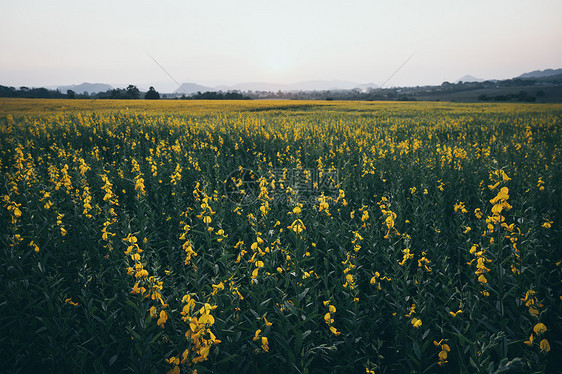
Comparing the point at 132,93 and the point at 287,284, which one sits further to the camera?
the point at 132,93

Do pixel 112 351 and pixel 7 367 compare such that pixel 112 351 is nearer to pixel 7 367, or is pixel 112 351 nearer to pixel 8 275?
pixel 7 367

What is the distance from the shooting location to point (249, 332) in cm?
245

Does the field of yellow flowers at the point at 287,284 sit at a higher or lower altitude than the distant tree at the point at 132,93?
lower

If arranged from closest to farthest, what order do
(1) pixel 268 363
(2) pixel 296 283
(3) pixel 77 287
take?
(1) pixel 268 363 < (2) pixel 296 283 < (3) pixel 77 287

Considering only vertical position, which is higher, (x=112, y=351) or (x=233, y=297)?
(x=233, y=297)

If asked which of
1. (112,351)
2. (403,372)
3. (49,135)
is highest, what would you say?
(49,135)

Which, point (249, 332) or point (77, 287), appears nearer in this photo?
point (249, 332)

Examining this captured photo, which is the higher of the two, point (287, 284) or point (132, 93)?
point (132, 93)

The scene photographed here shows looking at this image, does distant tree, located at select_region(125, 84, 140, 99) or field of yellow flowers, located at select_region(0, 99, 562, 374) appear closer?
field of yellow flowers, located at select_region(0, 99, 562, 374)

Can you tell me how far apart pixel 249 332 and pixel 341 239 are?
5.30 feet

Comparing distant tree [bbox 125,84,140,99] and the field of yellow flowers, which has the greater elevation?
distant tree [bbox 125,84,140,99]

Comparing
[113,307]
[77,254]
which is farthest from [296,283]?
[77,254]

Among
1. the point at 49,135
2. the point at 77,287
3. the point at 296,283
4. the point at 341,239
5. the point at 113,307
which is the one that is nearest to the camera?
the point at 296,283

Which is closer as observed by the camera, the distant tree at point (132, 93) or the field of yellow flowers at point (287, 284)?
the field of yellow flowers at point (287, 284)
